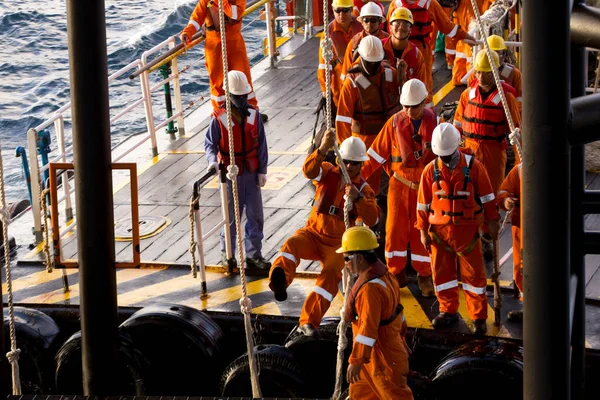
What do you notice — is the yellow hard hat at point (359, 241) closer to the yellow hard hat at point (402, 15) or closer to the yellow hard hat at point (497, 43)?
the yellow hard hat at point (497, 43)

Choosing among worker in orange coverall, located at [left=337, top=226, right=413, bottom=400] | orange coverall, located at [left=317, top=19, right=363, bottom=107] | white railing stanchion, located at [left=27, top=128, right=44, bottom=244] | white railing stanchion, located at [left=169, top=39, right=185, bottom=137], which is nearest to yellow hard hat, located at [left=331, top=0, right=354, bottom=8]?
orange coverall, located at [left=317, top=19, right=363, bottom=107]

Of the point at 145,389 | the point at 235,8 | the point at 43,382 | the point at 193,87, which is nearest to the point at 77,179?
the point at 145,389

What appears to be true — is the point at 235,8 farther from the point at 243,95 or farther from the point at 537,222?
the point at 537,222

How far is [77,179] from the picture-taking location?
7219 millimetres

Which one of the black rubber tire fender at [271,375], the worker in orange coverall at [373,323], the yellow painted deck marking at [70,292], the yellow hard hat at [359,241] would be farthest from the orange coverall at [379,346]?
the yellow painted deck marking at [70,292]

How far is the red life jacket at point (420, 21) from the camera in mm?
13008

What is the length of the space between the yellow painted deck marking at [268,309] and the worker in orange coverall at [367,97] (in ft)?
6.68

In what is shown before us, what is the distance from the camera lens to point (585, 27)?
3.74m

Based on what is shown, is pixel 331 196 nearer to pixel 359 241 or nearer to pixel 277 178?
pixel 359 241

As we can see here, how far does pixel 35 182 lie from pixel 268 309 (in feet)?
10.7

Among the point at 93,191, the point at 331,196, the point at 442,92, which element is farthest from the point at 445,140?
the point at 442,92

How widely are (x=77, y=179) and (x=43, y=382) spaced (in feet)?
11.0

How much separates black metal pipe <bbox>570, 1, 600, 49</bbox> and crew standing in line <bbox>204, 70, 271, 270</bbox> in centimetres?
636

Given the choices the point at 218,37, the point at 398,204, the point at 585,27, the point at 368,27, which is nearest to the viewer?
the point at 585,27
